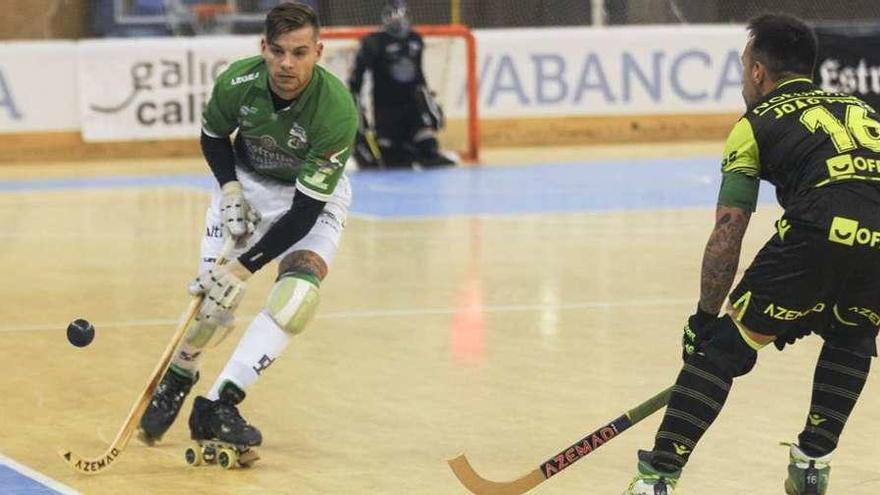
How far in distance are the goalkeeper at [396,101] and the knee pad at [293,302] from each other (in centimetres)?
1150

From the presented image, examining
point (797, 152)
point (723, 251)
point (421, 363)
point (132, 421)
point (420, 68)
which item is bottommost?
point (420, 68)

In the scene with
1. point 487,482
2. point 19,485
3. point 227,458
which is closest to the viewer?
point 487,482

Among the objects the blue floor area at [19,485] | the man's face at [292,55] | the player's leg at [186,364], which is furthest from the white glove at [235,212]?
the blue floor area at [19,485]

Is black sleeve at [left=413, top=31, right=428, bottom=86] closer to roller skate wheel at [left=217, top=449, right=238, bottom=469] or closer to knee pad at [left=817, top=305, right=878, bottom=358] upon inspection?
roller skate wheel at [left=217, top=449, right=238, bottom=469]

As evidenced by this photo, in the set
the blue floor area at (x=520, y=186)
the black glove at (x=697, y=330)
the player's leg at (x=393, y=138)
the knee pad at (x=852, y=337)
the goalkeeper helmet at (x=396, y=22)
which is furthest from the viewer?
the player's leg at (x=393, y=138)

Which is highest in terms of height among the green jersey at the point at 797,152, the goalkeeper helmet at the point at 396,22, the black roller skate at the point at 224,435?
the green jersey at the point at 797,152

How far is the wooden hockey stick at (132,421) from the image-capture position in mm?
6461

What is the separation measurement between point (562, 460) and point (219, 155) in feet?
6.35

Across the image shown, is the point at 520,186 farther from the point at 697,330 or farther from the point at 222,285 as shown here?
the point at 697,330

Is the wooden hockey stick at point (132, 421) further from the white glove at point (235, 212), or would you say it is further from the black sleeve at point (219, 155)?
the black sleeve at point (219, 155)

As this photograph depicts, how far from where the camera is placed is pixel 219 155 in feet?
23.1

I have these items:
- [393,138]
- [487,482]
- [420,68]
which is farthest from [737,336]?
[393,138]

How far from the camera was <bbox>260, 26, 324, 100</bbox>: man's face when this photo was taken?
21.6ft

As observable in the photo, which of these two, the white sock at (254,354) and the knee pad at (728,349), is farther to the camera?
the white sock at (254,354)
